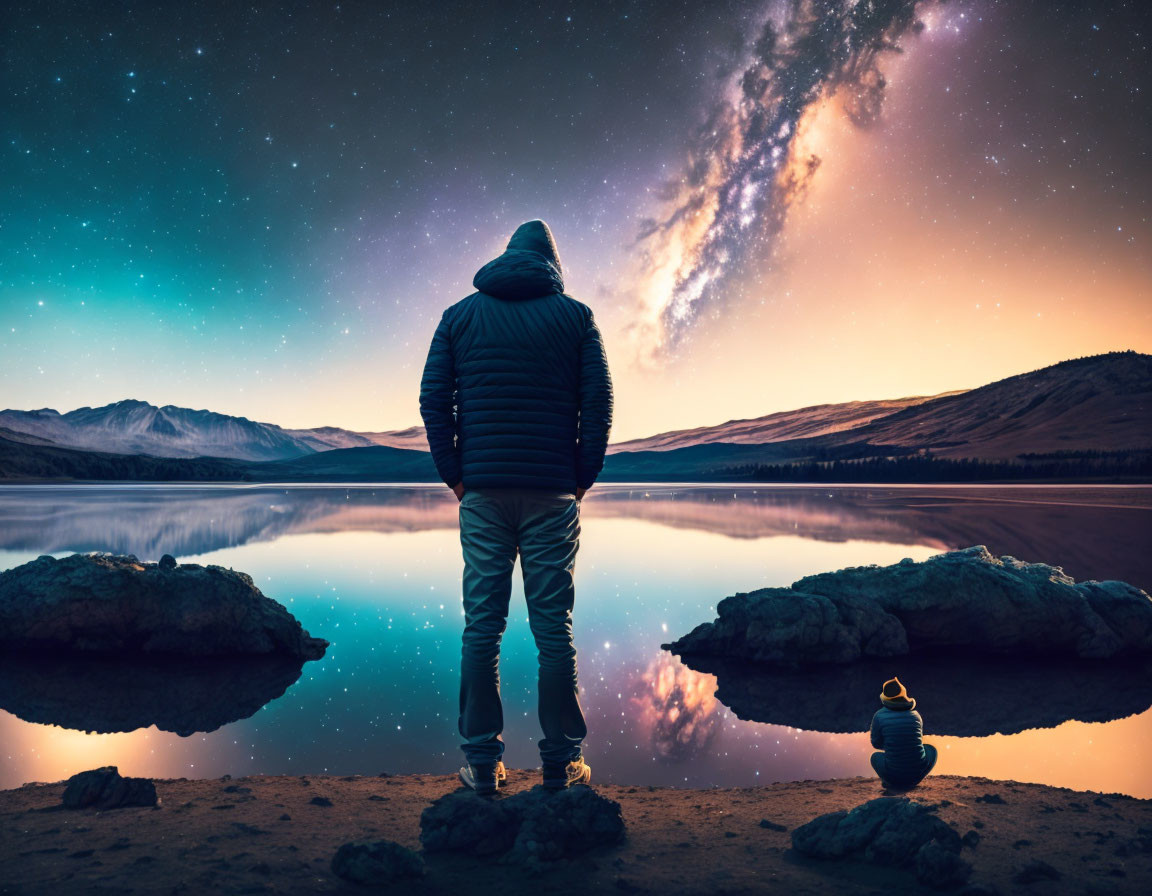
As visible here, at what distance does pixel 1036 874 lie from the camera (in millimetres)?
2264

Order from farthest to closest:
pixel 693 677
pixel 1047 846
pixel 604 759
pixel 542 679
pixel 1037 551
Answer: pixel 1037 551 → pixel 693 677 → pixel 604 759 → pixel 542 679 → pixel 1047 846

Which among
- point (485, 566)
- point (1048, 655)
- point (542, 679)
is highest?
point (485, 566)

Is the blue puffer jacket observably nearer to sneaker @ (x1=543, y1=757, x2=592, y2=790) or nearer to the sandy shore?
sneaker @ (x1=543, y1=757, x2=592, y2=790)

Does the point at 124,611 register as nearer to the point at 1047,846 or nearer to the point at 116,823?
the point at 116,823

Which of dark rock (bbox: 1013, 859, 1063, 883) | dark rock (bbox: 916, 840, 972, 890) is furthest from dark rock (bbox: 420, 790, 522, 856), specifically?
dark rock (bbox: 1013, 859, 1063, 883)

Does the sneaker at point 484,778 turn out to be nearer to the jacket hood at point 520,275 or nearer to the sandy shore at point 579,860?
the sandy shore at point 579,860

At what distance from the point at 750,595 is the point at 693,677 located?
126 cm

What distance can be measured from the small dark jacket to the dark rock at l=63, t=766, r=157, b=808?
3.37 metres

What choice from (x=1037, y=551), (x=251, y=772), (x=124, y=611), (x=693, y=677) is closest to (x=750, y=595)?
(x=693, y=677)

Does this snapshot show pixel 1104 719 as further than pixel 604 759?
Yes

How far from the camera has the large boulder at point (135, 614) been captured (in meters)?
5.87

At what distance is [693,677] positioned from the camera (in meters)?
5.38

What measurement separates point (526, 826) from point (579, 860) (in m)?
0.23

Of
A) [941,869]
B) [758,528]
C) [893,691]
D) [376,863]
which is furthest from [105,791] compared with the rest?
[758,528]
